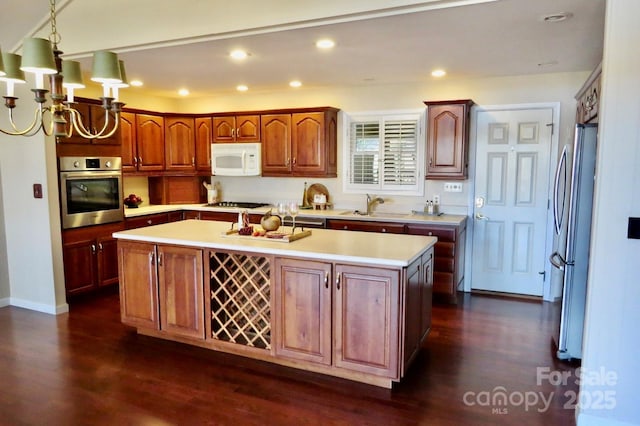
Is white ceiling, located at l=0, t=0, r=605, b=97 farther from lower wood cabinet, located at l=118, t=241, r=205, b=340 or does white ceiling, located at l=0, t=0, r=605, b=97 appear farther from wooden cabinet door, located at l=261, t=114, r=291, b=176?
lower wood cabinet, located at l=118, t=241, r=205, b=340

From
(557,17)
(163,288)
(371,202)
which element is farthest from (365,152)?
(163,288)

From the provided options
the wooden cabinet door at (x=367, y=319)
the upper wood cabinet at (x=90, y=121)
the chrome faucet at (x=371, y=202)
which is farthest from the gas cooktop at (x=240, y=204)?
the wooden cabinet door at (x=367, y=319)

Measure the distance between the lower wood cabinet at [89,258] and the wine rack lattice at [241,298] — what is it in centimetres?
209

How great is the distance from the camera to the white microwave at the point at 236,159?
573 centimetres

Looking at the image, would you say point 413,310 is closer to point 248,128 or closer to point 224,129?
point 248,128

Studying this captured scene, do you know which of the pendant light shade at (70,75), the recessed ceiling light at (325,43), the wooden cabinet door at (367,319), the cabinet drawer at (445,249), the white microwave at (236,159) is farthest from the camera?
the white microwave at (236,159)

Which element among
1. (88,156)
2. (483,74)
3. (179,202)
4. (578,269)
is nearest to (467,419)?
(578,269)

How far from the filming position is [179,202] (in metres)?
6.24

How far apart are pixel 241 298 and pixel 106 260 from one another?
7.88 ft

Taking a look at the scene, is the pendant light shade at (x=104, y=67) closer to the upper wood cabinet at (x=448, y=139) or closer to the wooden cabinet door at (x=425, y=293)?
the wooden cabinet door at (x=425, y=293)

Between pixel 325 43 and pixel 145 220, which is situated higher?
pixel 325 43

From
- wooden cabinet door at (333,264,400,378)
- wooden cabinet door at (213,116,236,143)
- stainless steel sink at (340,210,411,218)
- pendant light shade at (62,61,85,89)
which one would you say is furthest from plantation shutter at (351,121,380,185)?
pendant light shade at (62,61,85,89)

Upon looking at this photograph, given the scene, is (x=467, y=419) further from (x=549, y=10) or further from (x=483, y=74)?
(x=483, y=74)

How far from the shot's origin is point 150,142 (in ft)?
18.8
